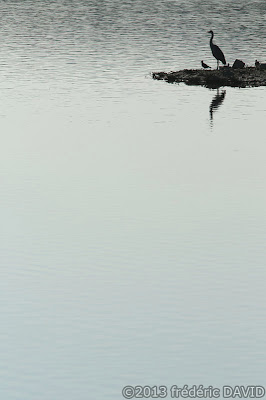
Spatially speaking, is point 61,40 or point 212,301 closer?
point 212,301

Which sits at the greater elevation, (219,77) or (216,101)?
(216,101)

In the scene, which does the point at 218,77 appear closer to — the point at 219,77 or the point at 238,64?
the point at 219,77

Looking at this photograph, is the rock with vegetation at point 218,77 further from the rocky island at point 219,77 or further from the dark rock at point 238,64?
the dark rock at point 238,64

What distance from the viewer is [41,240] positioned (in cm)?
2173

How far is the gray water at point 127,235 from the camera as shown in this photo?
15791 mm

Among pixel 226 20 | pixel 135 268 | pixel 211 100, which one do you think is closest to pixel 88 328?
pixel 135 268

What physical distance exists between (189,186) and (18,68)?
25273 millimetres

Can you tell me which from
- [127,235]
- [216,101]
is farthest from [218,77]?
[127,235]

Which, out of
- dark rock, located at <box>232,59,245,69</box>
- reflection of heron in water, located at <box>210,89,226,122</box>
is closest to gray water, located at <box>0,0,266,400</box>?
reflection of heron in water, located at <box>210,89,226,122</box>

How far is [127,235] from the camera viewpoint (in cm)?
2208

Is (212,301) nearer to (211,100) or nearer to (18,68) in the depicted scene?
(211,100)

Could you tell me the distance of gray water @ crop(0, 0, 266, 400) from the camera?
51.8 ft

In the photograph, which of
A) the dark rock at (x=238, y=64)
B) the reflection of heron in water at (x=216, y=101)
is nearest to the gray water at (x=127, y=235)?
the reflection of heron in water at (x=216, y=101)

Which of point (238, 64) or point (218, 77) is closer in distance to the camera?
point (218, 77)
